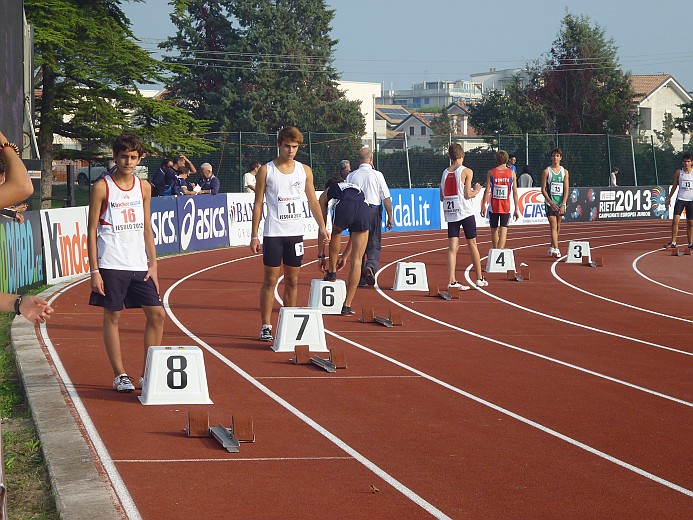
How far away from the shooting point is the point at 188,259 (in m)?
21.6

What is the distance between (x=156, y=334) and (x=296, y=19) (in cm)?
6973

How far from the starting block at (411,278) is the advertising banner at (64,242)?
493cm

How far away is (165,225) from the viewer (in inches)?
888

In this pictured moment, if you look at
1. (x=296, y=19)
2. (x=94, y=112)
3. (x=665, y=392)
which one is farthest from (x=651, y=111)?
(x=665, y=392)

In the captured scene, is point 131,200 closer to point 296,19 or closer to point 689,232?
point 689,232

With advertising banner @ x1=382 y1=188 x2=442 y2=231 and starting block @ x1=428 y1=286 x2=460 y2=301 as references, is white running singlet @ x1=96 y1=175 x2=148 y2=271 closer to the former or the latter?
starting block @ x1=428 y1=286 x2=460 y2=301

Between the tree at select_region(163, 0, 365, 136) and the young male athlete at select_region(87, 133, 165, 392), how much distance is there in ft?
185

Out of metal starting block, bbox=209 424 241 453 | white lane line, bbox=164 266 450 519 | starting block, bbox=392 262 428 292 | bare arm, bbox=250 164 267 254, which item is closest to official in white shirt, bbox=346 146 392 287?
starting block, bbox=392 262 428 292

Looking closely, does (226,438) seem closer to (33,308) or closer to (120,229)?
(120,229)

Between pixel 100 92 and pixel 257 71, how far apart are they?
116ft

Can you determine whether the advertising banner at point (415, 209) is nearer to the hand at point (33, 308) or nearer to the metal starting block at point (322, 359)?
the metal starting block at point (322, 359)

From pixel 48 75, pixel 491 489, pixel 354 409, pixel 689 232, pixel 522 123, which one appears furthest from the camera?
pixel 522 123

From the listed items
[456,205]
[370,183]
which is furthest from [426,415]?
[370,183]

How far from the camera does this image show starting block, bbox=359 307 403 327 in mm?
12555
